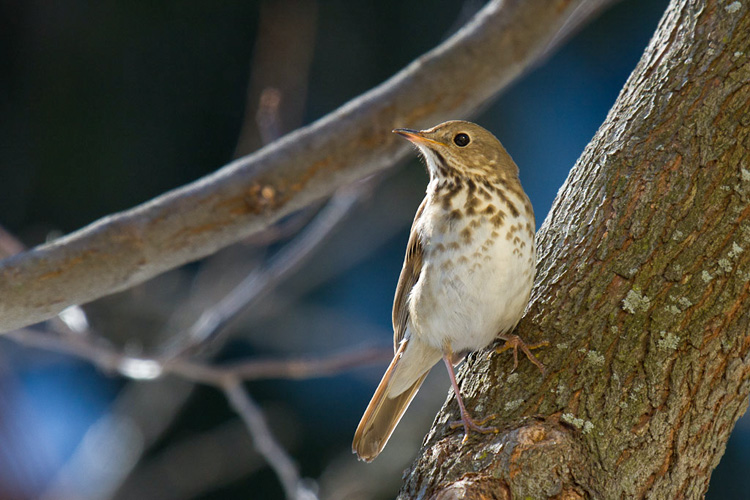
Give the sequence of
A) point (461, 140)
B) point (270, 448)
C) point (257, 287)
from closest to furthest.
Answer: point (461, 140), point (270, 448), point (257, 287)

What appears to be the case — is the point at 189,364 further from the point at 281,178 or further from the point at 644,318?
the point at 644,318

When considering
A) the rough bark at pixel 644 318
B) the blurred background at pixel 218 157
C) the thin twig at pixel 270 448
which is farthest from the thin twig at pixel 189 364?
the blurred background at pixel 218 157

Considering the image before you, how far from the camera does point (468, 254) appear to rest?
254cm

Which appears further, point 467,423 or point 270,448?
point 270,448

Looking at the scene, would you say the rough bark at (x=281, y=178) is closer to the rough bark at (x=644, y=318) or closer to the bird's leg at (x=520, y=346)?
the rough bark at (x=644, y=318)

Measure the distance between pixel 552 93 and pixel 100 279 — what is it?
413 centimetres

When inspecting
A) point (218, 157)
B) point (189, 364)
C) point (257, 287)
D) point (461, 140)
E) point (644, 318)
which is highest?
point (218, 157)

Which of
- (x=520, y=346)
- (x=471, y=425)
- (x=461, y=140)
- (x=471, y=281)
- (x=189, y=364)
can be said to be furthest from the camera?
(x=189, y=364)

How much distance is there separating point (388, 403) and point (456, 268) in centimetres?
55

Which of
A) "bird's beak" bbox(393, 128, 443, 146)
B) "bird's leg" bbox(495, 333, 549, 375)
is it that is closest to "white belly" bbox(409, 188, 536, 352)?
"bird's leg" bbox(495, 333, 549, 375)

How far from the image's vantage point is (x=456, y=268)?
2547 mm

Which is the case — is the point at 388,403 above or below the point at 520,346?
above

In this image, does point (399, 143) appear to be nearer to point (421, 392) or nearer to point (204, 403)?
point (421, 392)

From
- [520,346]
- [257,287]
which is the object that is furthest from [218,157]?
[520,346]
